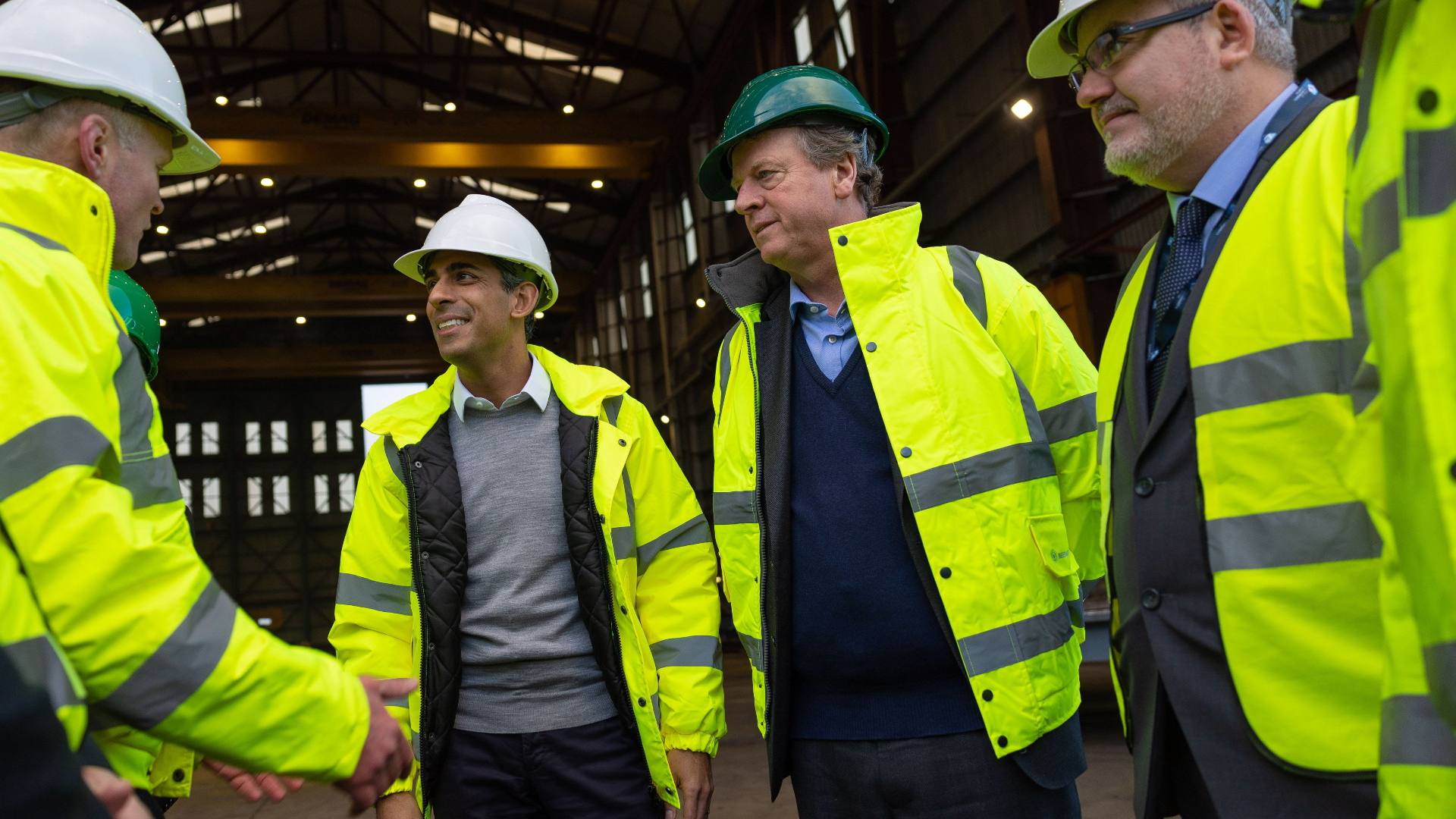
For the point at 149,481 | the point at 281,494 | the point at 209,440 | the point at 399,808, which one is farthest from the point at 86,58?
the point at 209,440

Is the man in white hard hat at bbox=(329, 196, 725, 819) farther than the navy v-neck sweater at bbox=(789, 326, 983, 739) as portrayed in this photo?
Yes

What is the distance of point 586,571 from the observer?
2547 millimetres

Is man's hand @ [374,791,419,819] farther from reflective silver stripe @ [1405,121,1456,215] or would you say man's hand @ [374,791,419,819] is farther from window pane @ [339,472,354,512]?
window pane @ [339,472,354,512]

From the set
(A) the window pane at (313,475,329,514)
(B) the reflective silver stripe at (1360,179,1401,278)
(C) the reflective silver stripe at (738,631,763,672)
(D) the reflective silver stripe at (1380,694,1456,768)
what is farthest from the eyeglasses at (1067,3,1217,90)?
(A) the window pane at (313,475,329,514)

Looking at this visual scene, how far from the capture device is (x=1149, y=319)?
169 centimetres

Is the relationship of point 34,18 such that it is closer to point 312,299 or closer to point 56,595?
point 56,595

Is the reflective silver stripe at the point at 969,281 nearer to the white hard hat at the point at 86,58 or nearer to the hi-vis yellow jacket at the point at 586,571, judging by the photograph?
the hi-vis yellow jacket at the point at 586,571

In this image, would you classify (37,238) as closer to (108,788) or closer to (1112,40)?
(108,788)

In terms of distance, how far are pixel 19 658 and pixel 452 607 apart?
150 cm

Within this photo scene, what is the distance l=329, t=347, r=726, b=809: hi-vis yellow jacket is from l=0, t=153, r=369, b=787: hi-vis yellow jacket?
107 centimetres

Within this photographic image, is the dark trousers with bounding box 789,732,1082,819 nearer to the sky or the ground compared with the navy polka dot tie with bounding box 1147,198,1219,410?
nearer to the ground

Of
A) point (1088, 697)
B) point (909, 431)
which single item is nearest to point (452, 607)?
point (909, 431)

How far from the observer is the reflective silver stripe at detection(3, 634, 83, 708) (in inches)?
41.6

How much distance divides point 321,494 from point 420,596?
28.1 metres
